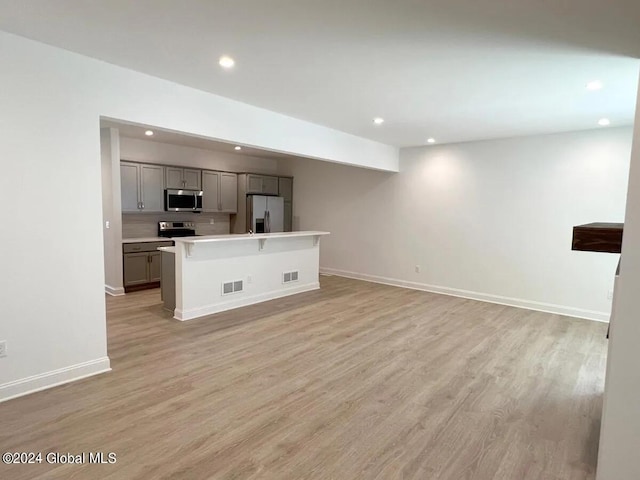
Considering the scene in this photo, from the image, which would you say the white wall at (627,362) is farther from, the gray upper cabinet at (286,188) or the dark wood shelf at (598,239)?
the gray upper cabinet at (286,188)

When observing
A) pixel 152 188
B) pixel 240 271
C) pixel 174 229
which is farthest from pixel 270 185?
pixel 240 271

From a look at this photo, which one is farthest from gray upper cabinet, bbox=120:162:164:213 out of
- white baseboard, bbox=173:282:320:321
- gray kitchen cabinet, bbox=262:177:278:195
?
white baseboard, bbox=173:282:320:321

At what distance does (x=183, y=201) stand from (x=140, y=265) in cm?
146

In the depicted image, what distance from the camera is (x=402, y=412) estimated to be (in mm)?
2705

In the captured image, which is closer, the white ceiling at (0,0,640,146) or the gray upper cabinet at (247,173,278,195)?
the white ceiling at (0,0,640,146)

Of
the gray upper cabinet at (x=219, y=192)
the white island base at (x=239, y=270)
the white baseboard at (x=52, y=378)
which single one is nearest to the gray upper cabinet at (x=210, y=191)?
the gray upper cabinet at (x=219, y=192)

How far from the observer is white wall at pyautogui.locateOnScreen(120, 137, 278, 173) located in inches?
263

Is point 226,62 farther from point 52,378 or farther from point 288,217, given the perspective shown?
point 288,217

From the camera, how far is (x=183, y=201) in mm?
7016

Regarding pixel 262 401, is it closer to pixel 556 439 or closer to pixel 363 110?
pixel 556 439

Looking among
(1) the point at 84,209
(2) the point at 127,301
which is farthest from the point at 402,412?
(2) the point at 127,301

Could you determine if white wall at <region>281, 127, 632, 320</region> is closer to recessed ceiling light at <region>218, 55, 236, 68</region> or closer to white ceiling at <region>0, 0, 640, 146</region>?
white ceiling at <region>0, 0, 640, 146</region>

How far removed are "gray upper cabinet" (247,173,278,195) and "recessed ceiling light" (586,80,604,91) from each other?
19.8 feet

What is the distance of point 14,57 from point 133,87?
2.69ft
